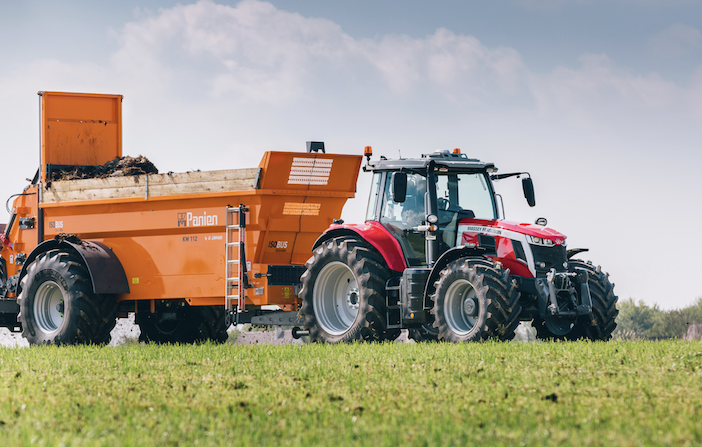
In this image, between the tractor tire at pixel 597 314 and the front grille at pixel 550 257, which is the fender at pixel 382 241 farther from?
the tractor tire at pixel 597 314

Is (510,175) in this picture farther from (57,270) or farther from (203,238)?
(57,270)

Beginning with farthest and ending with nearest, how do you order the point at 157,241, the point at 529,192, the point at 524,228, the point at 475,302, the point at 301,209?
the point at 157,241 < the point at 301,209 < the point at 529,192 < the point at 524,228 < the point at 475,302

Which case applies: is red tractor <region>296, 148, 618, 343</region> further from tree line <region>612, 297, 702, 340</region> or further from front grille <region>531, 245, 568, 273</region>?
tree line <region>612, 297, 702, 340</region>

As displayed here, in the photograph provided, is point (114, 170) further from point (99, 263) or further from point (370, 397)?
point (370, 397)

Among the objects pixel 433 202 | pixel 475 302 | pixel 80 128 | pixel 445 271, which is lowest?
pixel 475 302

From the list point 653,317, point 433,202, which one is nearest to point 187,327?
point 433,202

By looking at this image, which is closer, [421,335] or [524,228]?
[524,228]

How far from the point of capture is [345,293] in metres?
12.8

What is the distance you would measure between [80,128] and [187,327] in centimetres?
439

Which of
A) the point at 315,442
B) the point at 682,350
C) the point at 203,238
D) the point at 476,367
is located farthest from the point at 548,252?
the point at 315,442

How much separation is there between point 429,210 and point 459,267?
4.03 ft

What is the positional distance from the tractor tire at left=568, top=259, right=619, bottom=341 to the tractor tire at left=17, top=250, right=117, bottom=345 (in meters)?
7.85

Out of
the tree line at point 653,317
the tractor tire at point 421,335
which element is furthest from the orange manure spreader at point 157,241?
the tree line at point 653,317

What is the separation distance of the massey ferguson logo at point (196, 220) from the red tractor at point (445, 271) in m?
1.76
